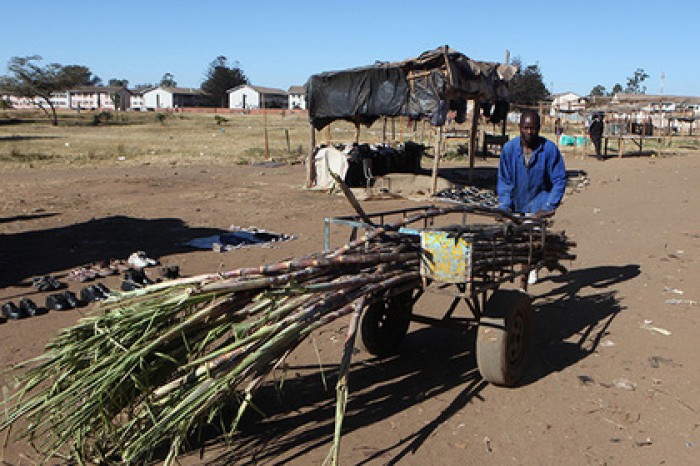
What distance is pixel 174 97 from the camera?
10081 cm

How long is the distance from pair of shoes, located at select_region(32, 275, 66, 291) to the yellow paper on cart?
5.12 m

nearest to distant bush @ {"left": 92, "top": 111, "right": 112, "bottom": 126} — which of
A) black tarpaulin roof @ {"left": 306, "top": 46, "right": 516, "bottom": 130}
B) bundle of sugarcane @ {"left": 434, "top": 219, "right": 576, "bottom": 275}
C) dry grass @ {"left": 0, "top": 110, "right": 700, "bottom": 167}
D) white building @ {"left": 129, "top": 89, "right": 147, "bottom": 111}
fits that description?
dry grass @ {"left": 0, "top": 110, "right": 700, "bottom": 167}

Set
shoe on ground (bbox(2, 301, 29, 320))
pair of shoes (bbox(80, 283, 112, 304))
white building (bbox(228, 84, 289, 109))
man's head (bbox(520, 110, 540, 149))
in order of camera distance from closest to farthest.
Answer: man's head (bbox(520, 110, 540, 149)) < shoe on ground (bbox(2, 301, 29, 320)) < pair of shoes (bbox(80, 283, 112, 304)) < white building (bbox(228, 84, 289, 109))

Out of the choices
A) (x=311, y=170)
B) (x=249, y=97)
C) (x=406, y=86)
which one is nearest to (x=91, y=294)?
(x=406, y=86)

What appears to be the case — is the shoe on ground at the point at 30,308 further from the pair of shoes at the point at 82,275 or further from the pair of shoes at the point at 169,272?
the pair of shoes at the point at 169,272

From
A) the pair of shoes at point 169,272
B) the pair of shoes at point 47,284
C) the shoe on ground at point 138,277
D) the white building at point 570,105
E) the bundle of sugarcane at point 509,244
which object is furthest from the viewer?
the white building at point 570,105

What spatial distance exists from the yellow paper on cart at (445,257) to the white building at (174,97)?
338 feet

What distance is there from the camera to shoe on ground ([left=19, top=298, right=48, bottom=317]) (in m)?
6.17

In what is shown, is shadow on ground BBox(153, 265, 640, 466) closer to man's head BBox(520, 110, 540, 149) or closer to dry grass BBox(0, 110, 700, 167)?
man's head BBox(520, 110, 540, 149)

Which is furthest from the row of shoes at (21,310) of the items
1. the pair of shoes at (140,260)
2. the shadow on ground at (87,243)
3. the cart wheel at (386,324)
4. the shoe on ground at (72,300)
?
the cart wheel at (386,324)

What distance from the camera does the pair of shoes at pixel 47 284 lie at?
7.07m

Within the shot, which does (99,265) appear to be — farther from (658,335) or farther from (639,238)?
(639,238)

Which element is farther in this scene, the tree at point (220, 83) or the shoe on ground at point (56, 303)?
the tree at point (220, 83)

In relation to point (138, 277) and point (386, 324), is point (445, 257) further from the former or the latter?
point (138, 277)
